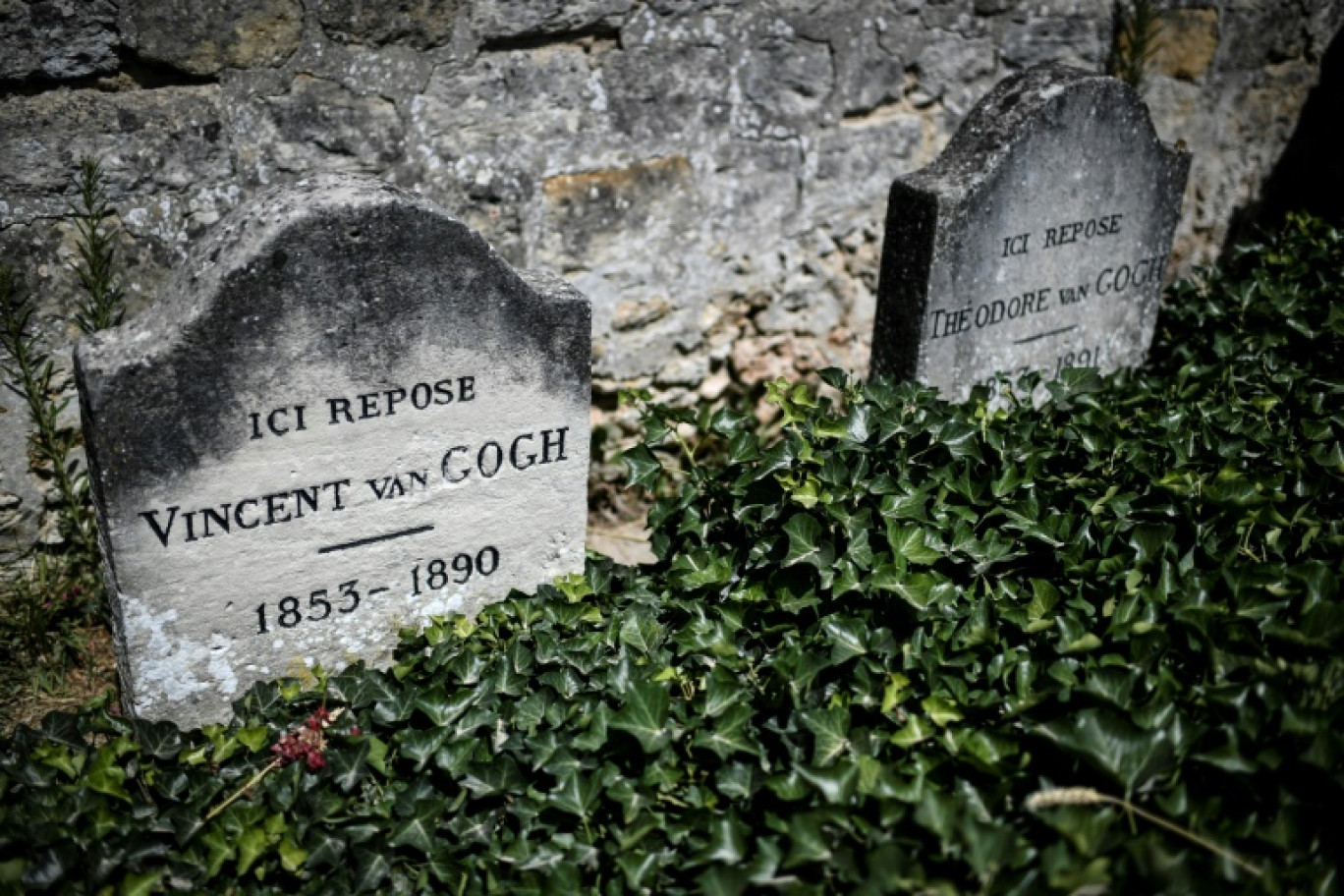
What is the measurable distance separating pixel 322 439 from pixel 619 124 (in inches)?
69.0

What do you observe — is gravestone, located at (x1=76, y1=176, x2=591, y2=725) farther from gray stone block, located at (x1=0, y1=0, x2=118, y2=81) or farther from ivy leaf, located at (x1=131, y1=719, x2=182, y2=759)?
gray stone block, located at (x1=0, y1=0, x2=118, y2=81)

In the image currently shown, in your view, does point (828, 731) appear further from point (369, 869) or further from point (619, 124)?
point (619, 124)

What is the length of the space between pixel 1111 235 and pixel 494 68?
2.01 meters

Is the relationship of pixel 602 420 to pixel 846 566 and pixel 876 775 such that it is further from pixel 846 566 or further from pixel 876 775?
pixel 876 775

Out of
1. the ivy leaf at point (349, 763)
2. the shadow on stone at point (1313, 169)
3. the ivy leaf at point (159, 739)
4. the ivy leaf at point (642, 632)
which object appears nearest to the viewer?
the ivy leaf at point (349, 763)

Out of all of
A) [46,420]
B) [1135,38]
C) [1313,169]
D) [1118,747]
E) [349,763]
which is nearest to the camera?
[1118,747]

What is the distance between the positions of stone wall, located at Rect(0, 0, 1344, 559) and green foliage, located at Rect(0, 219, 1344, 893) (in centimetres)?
119

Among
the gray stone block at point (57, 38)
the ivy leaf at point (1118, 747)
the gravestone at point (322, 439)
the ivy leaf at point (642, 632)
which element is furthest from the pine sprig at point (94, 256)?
the ivy leaf at point (1118, 747)

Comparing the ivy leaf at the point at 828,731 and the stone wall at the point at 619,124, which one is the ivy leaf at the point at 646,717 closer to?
the ivy leaf at the point at 828,731

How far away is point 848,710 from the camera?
6.54 feet

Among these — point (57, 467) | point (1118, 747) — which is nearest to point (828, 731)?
point (1118, 747)

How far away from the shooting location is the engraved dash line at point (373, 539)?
242cm

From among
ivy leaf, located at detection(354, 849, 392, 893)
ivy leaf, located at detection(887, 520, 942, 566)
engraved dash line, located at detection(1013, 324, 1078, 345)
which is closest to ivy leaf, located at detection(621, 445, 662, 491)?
ivy leaf, located at detection(887, 520, 942, 566)

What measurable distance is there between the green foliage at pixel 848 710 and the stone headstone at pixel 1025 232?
0.46m
